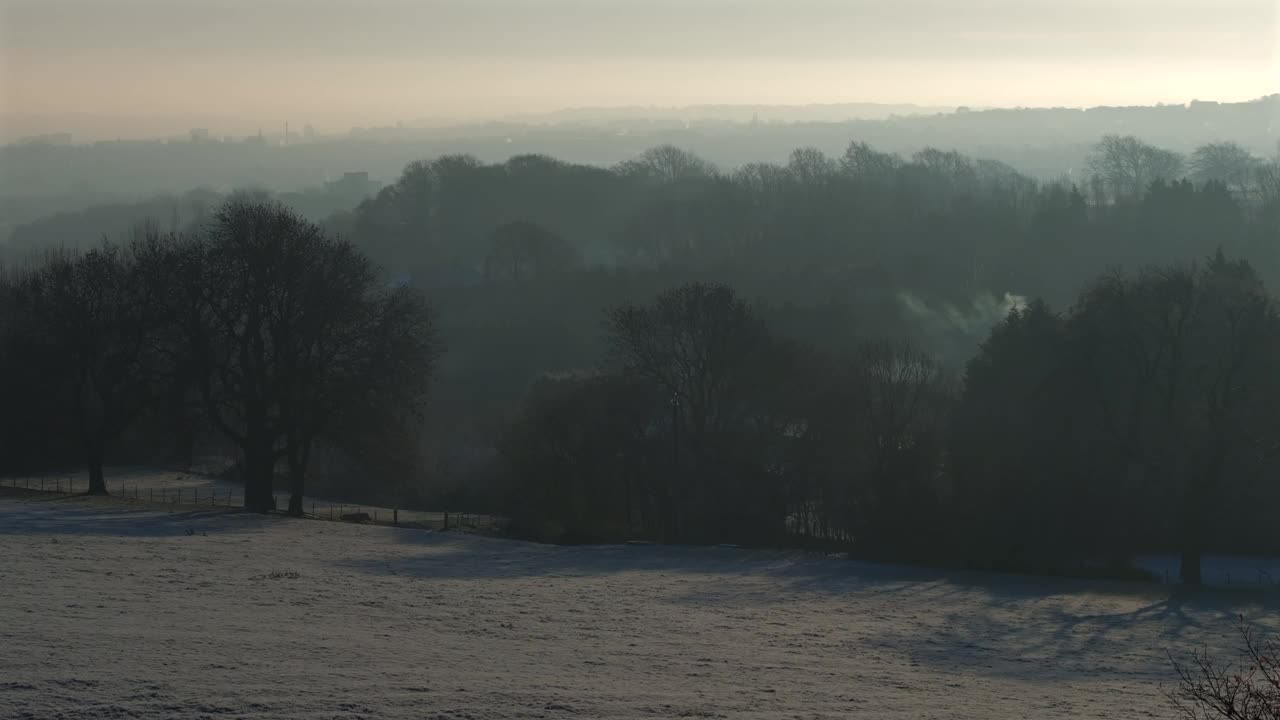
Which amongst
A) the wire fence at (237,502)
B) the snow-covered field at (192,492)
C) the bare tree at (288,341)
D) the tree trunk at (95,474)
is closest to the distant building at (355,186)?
the snow-covered field at (192,492)

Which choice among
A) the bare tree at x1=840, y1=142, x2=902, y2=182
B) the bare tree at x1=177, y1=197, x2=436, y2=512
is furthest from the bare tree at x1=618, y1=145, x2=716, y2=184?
the bare tree at x1=177, y1=197, x2=436, y2=512

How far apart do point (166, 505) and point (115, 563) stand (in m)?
10.8

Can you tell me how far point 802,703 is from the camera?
1642cm

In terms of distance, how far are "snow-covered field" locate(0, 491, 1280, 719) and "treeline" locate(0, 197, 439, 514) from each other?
3929mm

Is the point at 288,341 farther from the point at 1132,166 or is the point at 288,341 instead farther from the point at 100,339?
the point at 1132,166

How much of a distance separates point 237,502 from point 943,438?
20.1 metres

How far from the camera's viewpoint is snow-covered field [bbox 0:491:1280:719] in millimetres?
15812

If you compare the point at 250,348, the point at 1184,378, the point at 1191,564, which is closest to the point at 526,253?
the point at 250,348

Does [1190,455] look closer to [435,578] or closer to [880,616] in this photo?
[880,616]

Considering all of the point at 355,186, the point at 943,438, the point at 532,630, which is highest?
the point at 355,186

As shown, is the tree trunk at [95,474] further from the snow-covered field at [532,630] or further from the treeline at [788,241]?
the treeline at [788,241]

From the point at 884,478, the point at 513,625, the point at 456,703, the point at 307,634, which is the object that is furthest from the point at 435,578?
the point at 884,478

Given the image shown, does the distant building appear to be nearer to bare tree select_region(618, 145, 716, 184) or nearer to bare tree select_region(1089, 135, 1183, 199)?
bare tree select_region(618, 145, 716, 184)

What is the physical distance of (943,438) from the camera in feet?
120
